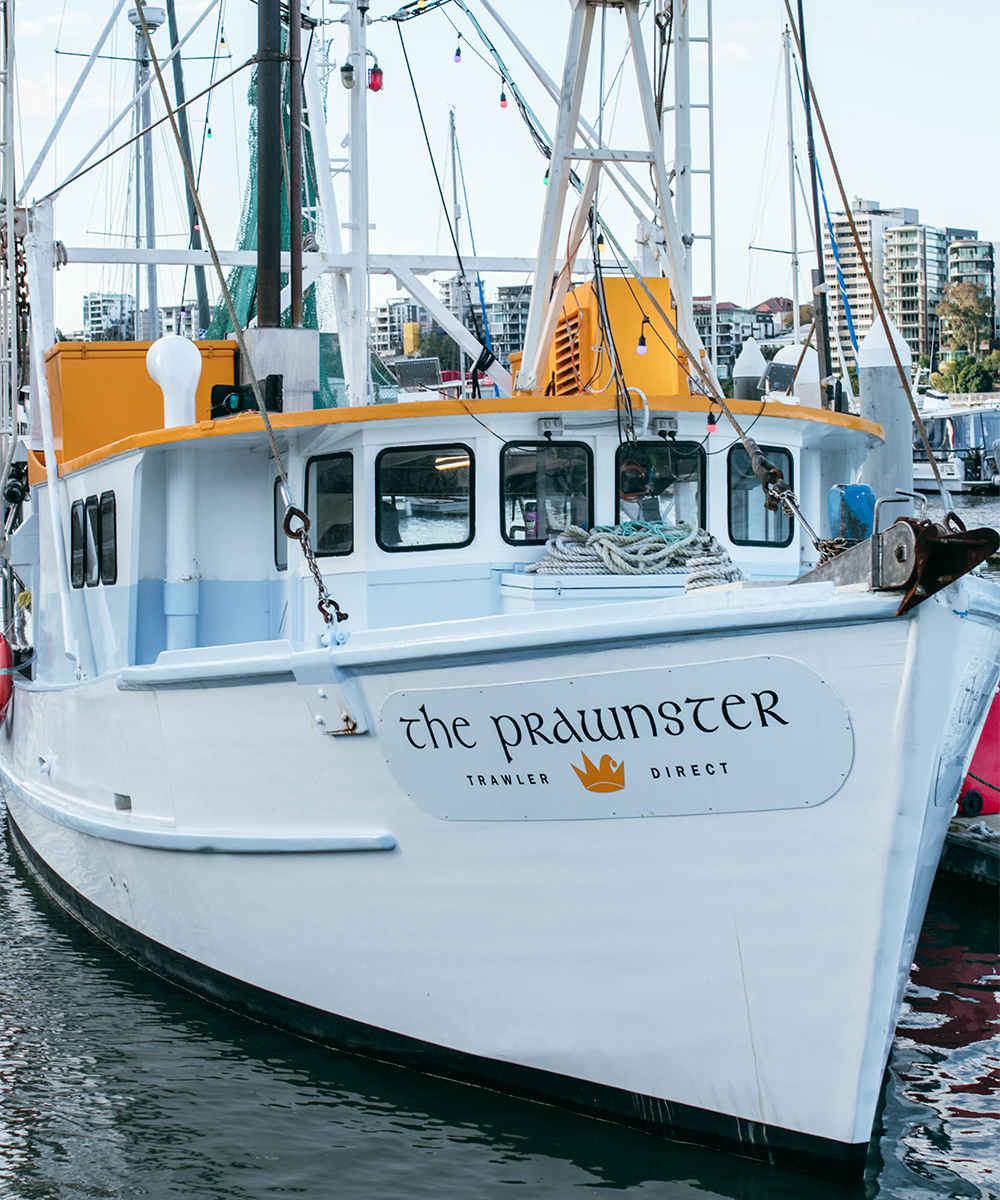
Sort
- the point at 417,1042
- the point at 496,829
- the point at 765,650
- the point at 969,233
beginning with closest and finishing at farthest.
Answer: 1. the point at 765,650
2. the point at 496,829
3. the point at 417,1042
4. the point at 969,233

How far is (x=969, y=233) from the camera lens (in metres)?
161

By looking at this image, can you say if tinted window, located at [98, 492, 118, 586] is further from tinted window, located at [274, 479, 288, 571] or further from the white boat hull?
the white boat hull

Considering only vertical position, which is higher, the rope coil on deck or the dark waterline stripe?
the rope coil on deck

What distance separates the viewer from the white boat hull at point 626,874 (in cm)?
443

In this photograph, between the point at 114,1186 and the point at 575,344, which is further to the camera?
the point at 575,344

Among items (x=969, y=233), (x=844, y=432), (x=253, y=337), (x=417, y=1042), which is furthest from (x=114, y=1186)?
(x=969, y=233)

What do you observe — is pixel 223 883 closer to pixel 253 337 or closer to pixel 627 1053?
pixel 627 1053

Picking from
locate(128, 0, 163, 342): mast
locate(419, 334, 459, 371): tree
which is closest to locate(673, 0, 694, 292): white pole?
locate(128, 0, 163, 342): mast

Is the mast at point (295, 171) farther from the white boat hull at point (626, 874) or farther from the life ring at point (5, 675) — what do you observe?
the life ring at point (5, 675)

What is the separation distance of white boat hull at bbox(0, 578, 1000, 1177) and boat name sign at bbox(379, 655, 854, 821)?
0.02 metres

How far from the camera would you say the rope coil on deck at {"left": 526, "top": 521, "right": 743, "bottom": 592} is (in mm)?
6219

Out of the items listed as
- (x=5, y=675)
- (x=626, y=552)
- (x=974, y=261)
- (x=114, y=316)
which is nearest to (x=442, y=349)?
(x=114, y=316)

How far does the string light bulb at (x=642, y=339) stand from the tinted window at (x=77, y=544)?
358 centimetres

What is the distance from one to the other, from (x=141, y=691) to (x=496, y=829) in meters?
2.26
